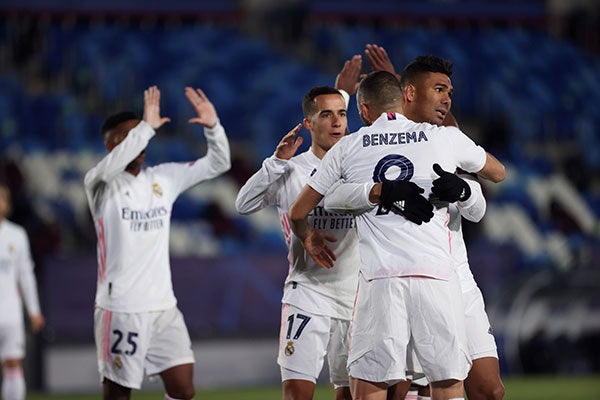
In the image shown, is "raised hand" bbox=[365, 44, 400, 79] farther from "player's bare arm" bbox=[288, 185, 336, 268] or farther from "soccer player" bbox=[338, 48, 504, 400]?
"player's bare arm" bbox=[288, 185, 336, 268]

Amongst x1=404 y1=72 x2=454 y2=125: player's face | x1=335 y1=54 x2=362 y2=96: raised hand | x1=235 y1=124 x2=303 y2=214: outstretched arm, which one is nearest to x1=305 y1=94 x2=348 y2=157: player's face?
x1=235 y1=124 x2=303 y2=214: outstretched arm

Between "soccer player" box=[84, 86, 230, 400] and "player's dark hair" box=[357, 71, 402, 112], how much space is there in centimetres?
191

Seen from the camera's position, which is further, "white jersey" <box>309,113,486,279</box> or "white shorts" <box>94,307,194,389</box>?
"white shorts" <box>94,307,194,389</box>

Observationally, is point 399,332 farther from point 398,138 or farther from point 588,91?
point 588,91

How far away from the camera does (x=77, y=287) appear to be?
13.1 meters

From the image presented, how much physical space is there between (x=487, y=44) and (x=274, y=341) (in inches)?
452

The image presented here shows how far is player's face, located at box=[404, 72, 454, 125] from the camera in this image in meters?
6.15

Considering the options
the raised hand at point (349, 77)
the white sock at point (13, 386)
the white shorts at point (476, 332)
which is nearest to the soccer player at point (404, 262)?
the white shorts at point (476, 332)

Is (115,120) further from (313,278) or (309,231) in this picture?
(309,231)

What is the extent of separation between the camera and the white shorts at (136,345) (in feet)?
24.9

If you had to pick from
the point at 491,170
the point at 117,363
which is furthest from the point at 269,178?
the point at 117,363

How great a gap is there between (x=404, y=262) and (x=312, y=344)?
4.11ft

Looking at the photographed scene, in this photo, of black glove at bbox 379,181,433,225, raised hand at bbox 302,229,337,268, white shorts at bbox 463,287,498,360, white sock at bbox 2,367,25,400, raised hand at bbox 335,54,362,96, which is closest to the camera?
black glove at bbox 379,181,433,225

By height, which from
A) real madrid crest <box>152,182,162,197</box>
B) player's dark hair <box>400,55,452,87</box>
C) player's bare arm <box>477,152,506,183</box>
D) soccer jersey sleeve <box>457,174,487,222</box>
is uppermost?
player's dark hair <box>400,55,452,87</box>
